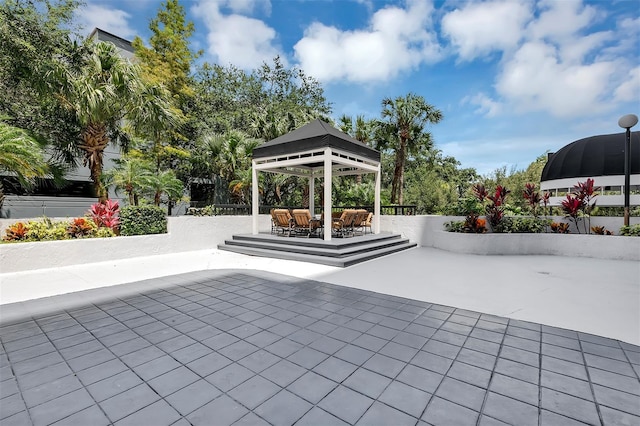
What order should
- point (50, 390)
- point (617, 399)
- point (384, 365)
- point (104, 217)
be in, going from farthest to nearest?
point (104, 217) < point (384, 365) < point (50, 390) < point (617, 399)

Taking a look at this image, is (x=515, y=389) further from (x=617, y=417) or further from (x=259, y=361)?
(x=259, y=361)

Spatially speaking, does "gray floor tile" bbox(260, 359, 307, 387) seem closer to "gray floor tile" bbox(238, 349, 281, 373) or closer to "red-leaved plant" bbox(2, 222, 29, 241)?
"gray floor tile" bbox(238, 349, 281, 373)

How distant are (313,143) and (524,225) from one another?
279 inches

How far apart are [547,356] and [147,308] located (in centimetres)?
479

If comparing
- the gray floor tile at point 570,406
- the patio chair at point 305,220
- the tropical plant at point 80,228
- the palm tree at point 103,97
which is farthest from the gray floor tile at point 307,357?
the palm tree at point 103,97

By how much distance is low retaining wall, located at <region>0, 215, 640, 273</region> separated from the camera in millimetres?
6508

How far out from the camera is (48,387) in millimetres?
2229

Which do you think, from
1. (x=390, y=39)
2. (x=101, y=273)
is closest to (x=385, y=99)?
(x=390, y=39)

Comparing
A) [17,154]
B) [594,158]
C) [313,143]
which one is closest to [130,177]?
[17,154]

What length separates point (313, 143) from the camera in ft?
27.8

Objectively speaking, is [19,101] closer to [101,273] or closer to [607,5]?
[101,273]

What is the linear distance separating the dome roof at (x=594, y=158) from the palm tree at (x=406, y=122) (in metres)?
20.8

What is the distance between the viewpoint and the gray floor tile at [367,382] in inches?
85.3

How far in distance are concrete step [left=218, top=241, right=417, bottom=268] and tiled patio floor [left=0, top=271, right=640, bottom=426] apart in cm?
314
